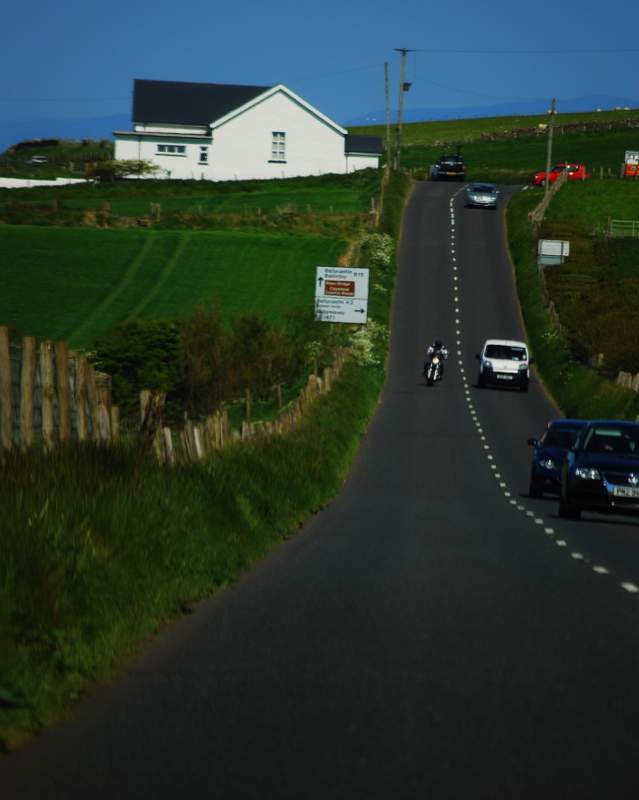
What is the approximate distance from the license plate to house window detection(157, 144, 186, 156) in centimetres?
9346

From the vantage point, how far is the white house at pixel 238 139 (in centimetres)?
11519

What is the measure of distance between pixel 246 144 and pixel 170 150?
5189 millimetres

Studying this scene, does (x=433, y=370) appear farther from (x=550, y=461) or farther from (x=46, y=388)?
(x=46, y=388)

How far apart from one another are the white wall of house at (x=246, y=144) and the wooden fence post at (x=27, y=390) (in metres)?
99.7

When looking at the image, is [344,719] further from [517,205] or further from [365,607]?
[517,205]

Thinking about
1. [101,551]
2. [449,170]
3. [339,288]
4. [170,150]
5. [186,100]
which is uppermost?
[186,100]

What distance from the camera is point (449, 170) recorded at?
118 m

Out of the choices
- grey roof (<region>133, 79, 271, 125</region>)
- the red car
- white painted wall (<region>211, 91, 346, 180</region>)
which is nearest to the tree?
grey roof (<region>133, 79, 271, 125</region>)

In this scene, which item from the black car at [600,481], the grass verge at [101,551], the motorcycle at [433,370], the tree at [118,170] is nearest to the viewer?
the grass verge at [101,551]

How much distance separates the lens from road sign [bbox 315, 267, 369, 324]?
6912cm

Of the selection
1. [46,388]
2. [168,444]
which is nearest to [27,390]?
[46,388]

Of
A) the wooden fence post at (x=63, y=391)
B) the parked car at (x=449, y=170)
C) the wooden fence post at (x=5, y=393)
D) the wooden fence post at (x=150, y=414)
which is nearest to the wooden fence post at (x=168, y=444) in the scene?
the wooden fence post at (x=150, y=414)

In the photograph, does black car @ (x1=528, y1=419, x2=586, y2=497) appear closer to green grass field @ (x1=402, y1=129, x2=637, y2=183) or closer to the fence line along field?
the fence line along field

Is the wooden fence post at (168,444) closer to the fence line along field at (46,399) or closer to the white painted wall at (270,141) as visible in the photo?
the fence line along field at (46,399)
